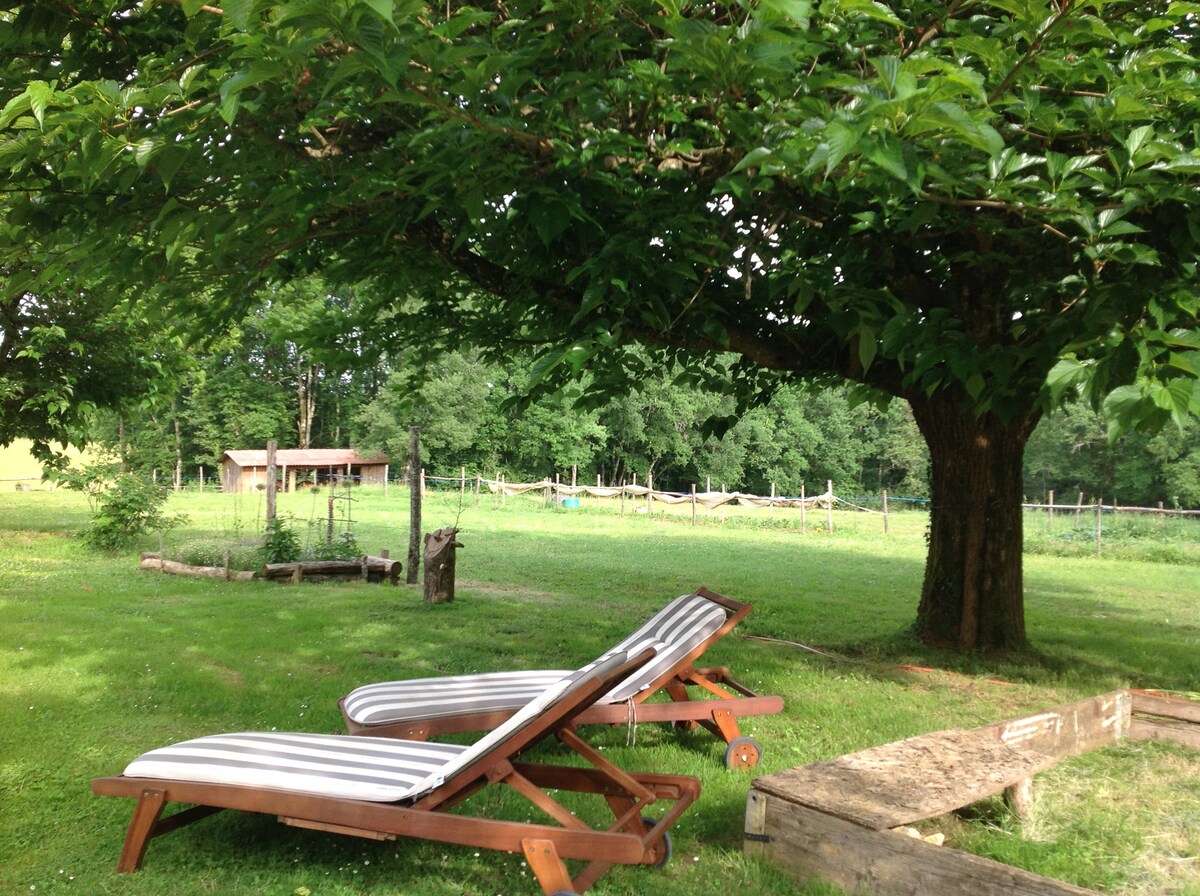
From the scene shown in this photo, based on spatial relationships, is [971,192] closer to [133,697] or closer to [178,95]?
[178,95]

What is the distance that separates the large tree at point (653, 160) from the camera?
294 cm

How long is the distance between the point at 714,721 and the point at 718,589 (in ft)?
29.9

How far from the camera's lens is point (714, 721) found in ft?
15.5

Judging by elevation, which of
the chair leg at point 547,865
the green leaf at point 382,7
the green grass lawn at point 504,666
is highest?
the green leaf at point 382,7

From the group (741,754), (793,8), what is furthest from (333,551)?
(793,8)

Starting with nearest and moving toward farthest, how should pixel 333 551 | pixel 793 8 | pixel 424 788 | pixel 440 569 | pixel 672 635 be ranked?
1. pixel 793 8
2. pixel 424 788
3. pixel 672 635
4. pixel 440 569
5. pixel 333 551

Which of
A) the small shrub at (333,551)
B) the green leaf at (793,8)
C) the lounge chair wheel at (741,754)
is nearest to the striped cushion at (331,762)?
the lounge chair wheel at (741,754)

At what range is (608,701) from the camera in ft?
15.4

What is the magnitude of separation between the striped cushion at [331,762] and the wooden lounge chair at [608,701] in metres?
0.64

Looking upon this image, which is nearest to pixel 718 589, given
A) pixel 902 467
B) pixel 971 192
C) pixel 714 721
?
pixel 714 721

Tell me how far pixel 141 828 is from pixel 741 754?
2850 millimetres

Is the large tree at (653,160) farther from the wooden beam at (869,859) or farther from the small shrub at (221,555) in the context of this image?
the small shrub at (221,555)

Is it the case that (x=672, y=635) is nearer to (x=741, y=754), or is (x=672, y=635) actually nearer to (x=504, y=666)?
(x=741, y=754)

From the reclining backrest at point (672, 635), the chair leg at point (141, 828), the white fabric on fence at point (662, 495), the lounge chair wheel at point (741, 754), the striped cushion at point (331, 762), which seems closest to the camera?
the striped cushion at point (331, 762)
